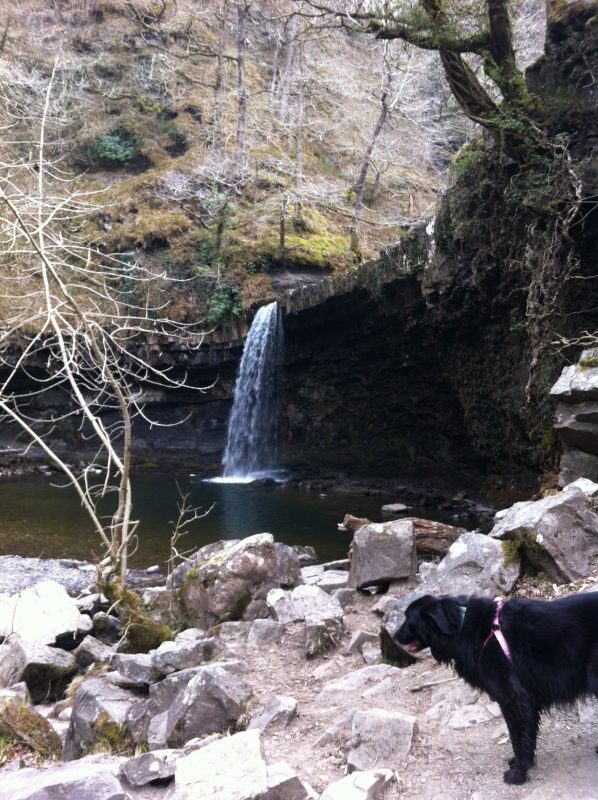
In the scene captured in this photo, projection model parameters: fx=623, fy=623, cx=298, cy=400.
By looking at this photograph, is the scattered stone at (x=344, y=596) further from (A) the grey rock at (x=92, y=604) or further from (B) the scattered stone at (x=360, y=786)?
(B) the scattered stone at (x=360, y=786)

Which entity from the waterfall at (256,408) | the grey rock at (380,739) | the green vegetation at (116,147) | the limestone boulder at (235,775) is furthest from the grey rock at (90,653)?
the green vegetation at (116,147)

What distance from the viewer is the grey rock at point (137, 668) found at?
13.4 ft

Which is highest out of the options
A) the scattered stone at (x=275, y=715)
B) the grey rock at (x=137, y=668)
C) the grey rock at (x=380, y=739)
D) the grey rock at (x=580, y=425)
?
the grey rock at (x=580, y=425)

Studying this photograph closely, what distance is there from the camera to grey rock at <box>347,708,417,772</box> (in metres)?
2.64

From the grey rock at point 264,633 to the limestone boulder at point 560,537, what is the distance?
178 cm

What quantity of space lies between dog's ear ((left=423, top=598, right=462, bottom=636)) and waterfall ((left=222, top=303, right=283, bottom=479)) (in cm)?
1506

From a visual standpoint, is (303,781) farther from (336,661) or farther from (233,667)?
(336,661)

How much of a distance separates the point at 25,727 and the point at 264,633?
5.53 feet

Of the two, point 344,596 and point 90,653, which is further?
point 344,596

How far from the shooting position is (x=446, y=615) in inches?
101

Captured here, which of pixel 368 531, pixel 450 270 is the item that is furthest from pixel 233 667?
pixel 450 270

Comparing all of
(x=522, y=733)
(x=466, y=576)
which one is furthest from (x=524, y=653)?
(x=466, y=576)

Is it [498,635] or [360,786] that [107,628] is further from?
[498,635]

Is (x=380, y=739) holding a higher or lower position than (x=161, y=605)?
higher
